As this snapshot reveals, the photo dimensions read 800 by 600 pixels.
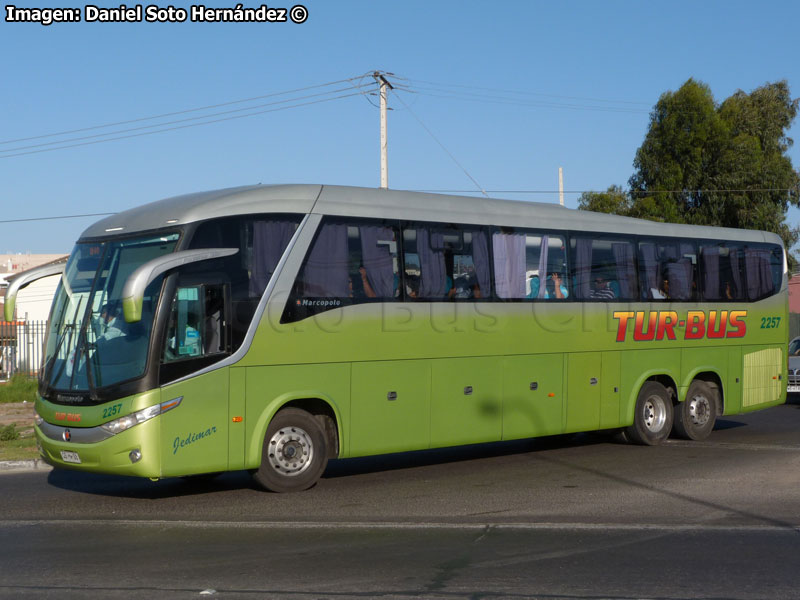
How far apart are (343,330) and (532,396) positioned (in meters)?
3.55

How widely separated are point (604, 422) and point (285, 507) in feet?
21.1

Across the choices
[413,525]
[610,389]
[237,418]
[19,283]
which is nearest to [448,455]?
[610,389]

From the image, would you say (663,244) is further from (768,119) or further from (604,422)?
(768,119)

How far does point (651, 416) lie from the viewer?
54.3 feet

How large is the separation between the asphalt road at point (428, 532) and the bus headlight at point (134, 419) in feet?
2.99

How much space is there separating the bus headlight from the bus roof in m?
2.02

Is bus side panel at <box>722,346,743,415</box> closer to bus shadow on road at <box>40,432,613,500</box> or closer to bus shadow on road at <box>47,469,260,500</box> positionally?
bus shadow on road at <box>40,432,613,500</box>

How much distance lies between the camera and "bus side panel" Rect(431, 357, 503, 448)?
1313 cm

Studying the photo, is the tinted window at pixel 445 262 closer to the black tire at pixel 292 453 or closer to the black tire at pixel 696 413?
the black tire at pixel 292 453

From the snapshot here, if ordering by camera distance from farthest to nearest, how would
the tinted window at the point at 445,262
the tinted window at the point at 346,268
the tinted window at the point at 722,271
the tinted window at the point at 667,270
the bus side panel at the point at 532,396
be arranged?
the tinted window at the point at 722,271, the tinted window at the point at 667,270, the bus side panel at the point at 532,396, the tinted window at the point at 445,262, the tinted window at the point at 346,268

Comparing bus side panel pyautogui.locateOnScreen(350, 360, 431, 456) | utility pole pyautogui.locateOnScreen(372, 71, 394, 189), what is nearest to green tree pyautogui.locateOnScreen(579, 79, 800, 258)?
utility pole pyautogui.locateOnScreen(372, 71, 394, 189)

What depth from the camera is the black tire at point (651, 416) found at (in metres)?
16.2

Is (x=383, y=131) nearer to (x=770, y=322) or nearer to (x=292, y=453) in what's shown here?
(x=770, y=322)

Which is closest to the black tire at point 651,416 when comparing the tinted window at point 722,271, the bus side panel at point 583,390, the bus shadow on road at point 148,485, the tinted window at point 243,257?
the bus side panel at point 583,390
